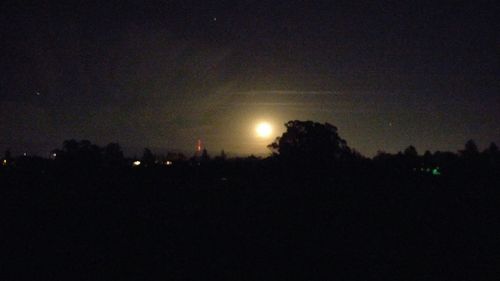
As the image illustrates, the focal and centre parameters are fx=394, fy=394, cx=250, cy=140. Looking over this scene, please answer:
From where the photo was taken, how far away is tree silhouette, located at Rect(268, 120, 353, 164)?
104 feet

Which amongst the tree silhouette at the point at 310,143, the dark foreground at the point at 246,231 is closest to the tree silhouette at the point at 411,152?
the tree silhouette at the point at 310,143

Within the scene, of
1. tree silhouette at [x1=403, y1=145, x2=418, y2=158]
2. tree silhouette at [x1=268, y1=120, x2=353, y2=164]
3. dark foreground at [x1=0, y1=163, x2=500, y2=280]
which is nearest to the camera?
dark foreground at [x1=0, y1=163, x2=500, y2=280]

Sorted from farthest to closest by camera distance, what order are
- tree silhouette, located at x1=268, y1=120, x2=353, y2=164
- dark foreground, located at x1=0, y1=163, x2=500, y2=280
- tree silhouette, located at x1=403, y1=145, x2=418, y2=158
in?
tree silhouette, located at x1=403, y1=145, x2=418, y2=158 < tree silhouette, located at x1=268, y1=120, x2=353, y2=164 < dark foreground, located at x1=0, y1=163, x2=500, y2=280

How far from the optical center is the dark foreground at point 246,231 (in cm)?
866

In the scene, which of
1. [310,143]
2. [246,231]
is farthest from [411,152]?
[246,231]

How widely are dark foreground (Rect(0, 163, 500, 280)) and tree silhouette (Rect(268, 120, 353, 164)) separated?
10.3 metres

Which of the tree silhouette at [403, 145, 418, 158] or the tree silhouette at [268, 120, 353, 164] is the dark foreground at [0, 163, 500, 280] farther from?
the tree silhouette at [403, 145, 418, 158]

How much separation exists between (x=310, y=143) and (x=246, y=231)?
21869 mm

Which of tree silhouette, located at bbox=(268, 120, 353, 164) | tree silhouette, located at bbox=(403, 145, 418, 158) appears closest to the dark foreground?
tree silhouette, located at bbox=(268, 120, 353, 164)

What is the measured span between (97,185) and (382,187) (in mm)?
14355

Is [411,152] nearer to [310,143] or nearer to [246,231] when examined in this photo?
[310,143]

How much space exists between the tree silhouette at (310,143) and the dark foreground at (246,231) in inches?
405

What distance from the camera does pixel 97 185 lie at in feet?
64.6

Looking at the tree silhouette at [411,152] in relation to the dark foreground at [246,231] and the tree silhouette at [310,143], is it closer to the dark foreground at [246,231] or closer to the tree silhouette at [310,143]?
the tree silhouette at [310,143]
